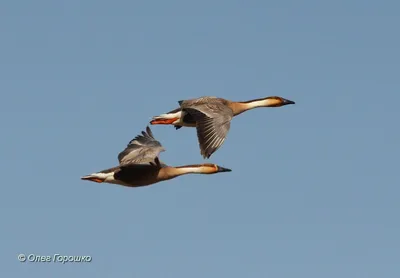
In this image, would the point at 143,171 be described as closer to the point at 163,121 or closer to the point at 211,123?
the point at 211,123

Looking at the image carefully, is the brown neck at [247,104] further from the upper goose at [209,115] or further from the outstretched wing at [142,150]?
the outstretched wing at [142,150]

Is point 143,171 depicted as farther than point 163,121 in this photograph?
No

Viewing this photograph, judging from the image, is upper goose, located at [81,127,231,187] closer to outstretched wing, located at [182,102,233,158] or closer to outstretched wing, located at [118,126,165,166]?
outstretched wing, located at [118,126,165,166]

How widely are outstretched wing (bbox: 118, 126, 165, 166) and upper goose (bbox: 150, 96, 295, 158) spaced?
26.5 inches

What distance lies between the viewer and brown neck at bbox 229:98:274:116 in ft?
107

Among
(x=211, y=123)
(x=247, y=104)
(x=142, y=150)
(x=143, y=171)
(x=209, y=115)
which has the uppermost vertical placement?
(x=247, y=104)

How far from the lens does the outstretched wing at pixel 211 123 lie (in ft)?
90.5

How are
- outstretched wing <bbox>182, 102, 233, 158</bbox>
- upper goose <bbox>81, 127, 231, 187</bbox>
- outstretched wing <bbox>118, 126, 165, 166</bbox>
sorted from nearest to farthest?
1. outstretched wing <bbox>182, 102, 233, 158</bbox>
2. upper goose <bbox>81, 127, 231, 187</bbox>
3. outstretched wing <bbox>118, 126, 165, 166</bbox>

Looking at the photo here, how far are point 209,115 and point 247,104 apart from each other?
3741mm

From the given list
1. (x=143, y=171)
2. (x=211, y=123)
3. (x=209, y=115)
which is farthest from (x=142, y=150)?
(x=211, y=123)

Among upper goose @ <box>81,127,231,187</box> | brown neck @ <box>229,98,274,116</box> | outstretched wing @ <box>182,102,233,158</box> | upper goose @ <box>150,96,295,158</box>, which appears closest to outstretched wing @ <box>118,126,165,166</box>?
upper goose @ <box>81,127,231,187</box>

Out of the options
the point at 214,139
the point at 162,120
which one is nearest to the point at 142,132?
the point at 162,120

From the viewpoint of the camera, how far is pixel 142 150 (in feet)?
104

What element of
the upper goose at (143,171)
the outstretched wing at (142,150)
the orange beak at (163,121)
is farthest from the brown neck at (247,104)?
the outstretched wing at (142,150)
